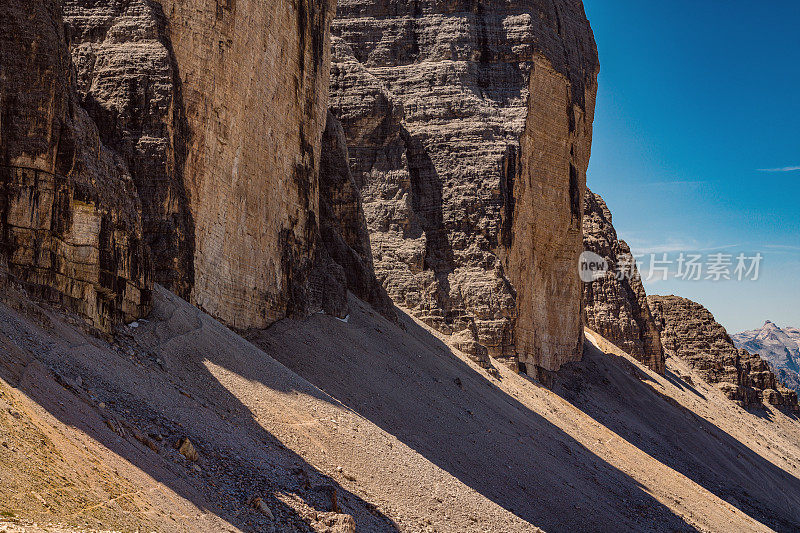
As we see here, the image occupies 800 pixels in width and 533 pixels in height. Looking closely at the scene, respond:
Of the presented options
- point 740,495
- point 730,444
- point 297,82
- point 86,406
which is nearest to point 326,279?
point 297,82

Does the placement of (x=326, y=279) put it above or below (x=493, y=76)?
below

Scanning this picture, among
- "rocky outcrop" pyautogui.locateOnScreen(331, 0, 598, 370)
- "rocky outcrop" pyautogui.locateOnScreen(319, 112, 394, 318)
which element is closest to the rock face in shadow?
"rocky outcrop" pyautogui.locateOnScreen(319, 112, 394, 318)

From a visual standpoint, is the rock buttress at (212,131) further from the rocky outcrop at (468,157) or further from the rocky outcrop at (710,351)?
the rocky outcrop at (710,351)

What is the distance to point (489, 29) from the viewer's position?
3703 centimetres

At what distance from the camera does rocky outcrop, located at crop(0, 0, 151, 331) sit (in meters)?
13.0

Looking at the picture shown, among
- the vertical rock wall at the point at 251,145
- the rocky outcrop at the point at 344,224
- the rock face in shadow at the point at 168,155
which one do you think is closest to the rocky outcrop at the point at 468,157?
the rocky outcrop at the point at 344,224

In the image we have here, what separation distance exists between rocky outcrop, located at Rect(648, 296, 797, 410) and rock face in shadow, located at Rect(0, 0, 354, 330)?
4680cm

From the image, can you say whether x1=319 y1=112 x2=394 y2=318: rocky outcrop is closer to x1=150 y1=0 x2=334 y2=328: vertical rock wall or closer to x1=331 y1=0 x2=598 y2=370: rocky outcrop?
x1=150 y1=0 x2=334 y2=328: vertical rock wall

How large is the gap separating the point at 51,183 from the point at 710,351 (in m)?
60.7

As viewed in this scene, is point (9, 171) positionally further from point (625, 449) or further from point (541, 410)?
point (625, 449)

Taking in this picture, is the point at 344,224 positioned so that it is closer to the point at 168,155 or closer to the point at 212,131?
the point at 212,131

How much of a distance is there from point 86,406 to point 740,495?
2935cm

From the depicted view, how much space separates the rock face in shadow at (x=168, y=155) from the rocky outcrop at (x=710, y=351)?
46.8 m

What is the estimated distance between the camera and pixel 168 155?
1772 cm
